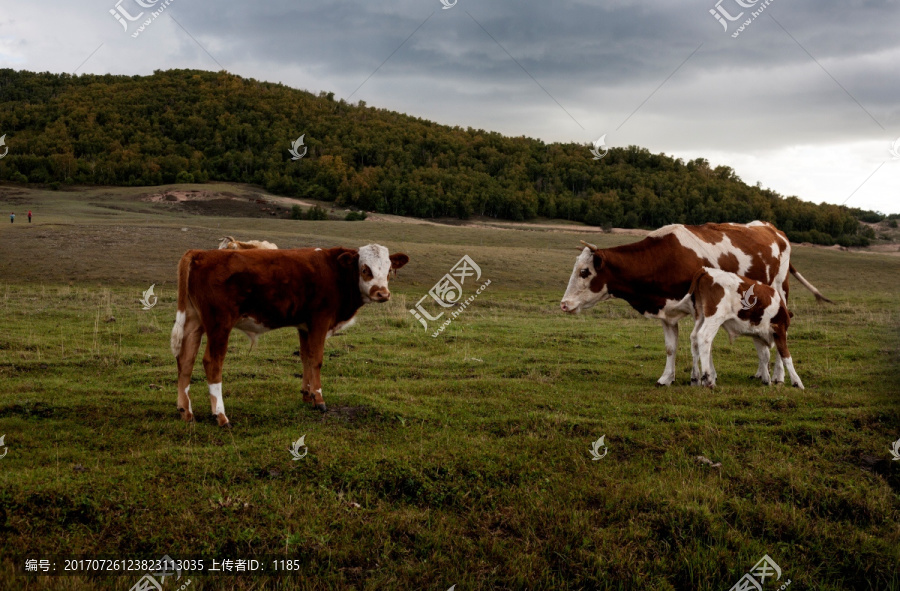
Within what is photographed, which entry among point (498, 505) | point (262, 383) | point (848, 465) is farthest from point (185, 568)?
point (848, 465)

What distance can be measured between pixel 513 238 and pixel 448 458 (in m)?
51.6

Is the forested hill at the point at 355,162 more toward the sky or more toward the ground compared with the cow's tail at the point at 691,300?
more toward the sky

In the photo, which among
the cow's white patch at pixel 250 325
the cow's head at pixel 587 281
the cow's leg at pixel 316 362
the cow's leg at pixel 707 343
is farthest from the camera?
the cow's head at pixel 587 281

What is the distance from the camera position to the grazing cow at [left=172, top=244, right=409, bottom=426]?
8992mm

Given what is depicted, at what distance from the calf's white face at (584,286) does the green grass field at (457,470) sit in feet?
4.73

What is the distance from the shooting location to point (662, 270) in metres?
12.4

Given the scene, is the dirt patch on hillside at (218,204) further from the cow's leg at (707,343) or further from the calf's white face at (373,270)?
the cow's leg at (707,343)

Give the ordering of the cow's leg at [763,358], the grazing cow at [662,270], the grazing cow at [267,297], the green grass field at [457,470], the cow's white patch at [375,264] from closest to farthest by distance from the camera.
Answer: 1. the green grass field at [457,470]
2. the grazing cow at [267,297]
3. the cow's white patch at [375,264]
4. the cow's leg at [763,358]
5. the grazing cow at [662,270]

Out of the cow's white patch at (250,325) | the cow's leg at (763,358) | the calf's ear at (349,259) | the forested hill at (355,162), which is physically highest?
the forested hill at (355,162)

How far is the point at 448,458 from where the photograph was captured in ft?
25.0

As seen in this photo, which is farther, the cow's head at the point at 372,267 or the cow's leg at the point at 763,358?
the cow's leg at the point at 763,358

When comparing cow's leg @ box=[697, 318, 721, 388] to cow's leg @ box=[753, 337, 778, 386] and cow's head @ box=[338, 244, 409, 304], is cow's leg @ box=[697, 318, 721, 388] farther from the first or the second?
cow's head @ box=[338, 244, 409, 304]

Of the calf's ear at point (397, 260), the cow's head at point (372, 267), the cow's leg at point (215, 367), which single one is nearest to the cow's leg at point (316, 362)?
the cow's head at point (372, 267)

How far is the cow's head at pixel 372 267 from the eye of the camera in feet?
32.8
